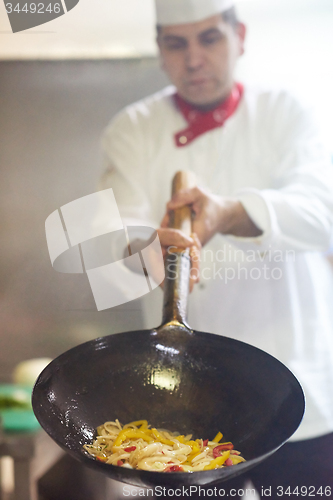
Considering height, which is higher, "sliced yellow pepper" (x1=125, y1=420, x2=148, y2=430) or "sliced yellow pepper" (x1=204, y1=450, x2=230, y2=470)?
"sliced yellow pepper" (x1=204, y1=450, x2=230, y2=470)

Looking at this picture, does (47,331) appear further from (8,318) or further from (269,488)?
(269,488)

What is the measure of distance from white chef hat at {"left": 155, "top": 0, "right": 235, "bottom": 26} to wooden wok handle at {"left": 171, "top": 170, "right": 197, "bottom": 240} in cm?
24

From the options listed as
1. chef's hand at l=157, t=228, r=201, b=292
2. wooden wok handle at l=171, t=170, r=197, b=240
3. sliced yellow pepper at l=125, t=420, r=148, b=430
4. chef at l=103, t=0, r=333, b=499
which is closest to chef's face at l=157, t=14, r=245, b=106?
chef at l=103, t=0, r=333, b=499

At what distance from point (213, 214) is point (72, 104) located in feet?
1.04

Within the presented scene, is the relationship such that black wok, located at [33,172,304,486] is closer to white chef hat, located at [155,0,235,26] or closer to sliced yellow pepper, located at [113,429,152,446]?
sliced yellow pepper, located at [113,429,152,446]

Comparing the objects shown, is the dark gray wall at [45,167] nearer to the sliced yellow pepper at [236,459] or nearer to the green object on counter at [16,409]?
the green object on counter at [16,409]

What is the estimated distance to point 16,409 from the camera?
621mm

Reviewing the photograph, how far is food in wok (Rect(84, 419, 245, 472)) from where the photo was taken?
42 cm

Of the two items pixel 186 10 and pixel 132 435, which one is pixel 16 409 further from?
pixel 186 10

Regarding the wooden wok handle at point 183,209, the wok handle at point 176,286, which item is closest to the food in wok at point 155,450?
the wok handle at point 176,286

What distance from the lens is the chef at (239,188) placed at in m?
0.65

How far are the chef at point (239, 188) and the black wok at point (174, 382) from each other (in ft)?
0.50

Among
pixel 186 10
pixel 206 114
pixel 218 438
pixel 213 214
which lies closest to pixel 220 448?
pixel 218 438

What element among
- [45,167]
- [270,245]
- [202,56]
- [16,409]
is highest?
[202,56]
